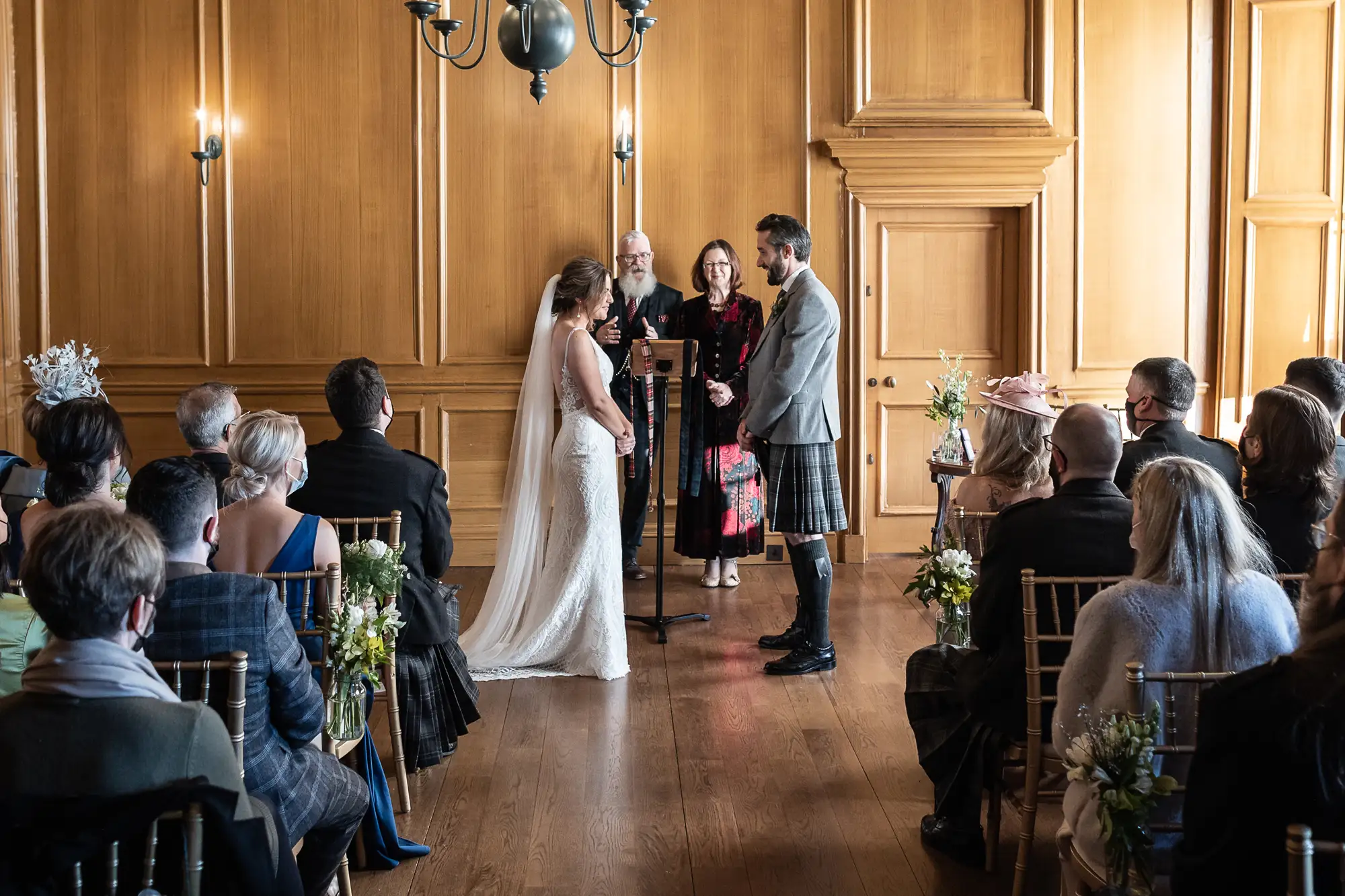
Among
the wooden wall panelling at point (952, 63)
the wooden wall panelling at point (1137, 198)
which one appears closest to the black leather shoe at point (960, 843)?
the wooden wall panelling at point (1137, 198)

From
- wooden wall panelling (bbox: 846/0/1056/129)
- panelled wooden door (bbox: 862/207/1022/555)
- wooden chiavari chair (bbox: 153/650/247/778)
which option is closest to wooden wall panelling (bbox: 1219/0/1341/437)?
wooden wall panelling (bbox: 846/0/1056/129)

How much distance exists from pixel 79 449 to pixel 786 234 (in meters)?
3.04

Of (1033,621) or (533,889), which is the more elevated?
(1033,621)

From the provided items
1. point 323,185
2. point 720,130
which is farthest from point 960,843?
point 323,185

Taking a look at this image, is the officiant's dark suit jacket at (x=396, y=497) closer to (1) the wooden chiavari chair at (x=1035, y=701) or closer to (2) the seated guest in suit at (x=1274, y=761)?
(1) the wooden chiavari chair at (x=1035, y=701)

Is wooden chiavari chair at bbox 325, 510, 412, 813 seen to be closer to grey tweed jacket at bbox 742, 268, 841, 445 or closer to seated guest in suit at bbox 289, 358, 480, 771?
seated guest in suit at bbox 289, 358, 480, 771

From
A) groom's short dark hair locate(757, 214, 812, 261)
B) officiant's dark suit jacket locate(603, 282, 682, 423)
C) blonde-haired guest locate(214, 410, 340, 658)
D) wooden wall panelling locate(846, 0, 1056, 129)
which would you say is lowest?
blonde-haired guest locate(214, 410, 340, 658)

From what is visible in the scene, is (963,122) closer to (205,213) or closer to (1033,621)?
(205,213)

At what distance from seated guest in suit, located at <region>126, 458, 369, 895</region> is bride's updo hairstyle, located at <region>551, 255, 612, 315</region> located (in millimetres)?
2869

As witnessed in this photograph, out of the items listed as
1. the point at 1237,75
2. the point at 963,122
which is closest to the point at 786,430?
the point at 963,122

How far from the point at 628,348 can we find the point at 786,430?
84.8 inches

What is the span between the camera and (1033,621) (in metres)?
2.86

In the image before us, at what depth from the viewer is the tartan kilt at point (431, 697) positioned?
4.10 meters

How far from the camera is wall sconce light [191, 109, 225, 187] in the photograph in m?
7.27
